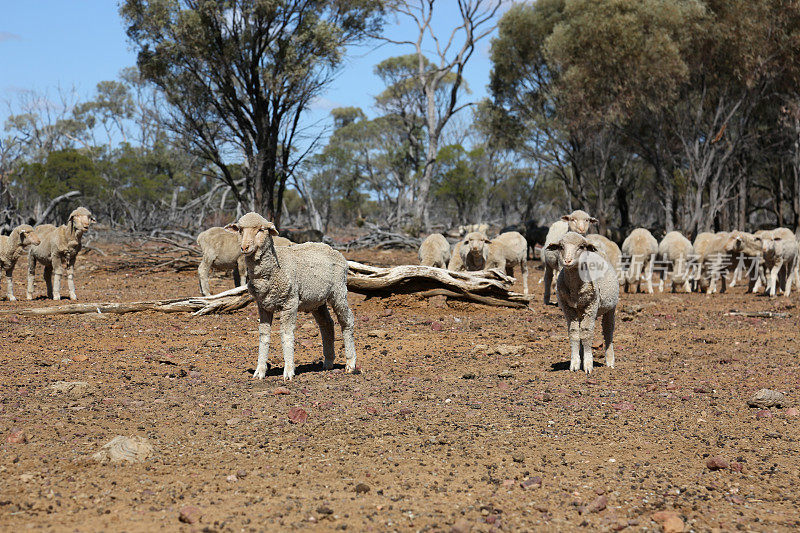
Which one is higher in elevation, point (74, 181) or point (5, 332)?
point (74, 181)

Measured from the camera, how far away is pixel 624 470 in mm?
5543

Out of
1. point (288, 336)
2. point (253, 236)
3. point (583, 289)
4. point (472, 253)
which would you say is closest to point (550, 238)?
point (472, 253)

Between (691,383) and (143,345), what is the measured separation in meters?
7.41

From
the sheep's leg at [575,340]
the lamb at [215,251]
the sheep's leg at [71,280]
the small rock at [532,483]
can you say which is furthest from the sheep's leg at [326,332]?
the sheep's leg at [71,280]

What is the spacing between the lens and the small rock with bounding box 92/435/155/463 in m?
5.34

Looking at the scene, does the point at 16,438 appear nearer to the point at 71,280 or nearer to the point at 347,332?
the point at 347,332

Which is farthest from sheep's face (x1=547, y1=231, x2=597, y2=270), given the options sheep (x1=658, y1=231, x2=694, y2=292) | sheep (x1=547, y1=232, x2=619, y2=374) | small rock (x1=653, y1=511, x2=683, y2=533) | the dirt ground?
sheep (x1=658, y1=231, x2=694, y2=292)

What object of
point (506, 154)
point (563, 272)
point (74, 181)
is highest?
point (506, 154)

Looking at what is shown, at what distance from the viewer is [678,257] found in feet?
65.2

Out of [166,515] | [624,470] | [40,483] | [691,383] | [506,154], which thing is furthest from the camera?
[506,154]

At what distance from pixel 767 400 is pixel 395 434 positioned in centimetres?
408

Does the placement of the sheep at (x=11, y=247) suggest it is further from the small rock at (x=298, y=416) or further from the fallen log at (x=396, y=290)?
the small rock at (x=298, y=416)

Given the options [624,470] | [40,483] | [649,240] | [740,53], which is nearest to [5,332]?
[40,483]

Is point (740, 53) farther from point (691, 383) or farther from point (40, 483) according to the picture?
point (40, 483)
